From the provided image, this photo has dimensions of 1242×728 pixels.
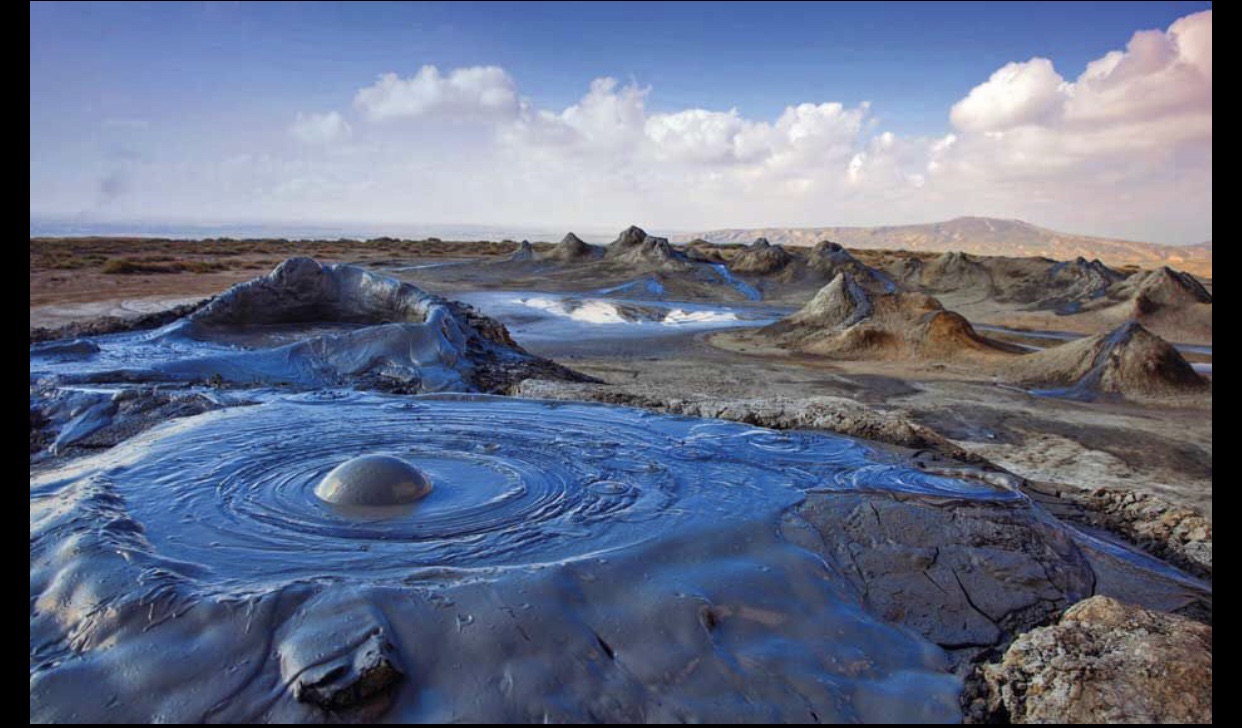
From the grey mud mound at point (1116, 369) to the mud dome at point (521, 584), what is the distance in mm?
8608

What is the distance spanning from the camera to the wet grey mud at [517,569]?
226 centimetres

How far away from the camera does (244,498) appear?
12.1 ft

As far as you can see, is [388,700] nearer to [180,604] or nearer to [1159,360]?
[180,604]

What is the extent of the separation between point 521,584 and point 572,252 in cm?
2833

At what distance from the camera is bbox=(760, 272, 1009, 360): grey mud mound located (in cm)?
1377

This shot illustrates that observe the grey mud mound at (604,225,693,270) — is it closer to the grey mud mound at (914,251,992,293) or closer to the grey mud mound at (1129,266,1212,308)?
the grey mud mound at (914,251,992,293)

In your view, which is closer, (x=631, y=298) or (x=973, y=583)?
(x=973, y=583)

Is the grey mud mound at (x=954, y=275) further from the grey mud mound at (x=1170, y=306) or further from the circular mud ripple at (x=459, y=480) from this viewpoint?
the circular mud ripple at (x=459, y=480)

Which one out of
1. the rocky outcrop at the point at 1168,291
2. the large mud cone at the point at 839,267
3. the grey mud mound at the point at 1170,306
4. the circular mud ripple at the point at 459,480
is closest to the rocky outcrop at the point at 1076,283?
the grey mud mound at the point at 1170,306

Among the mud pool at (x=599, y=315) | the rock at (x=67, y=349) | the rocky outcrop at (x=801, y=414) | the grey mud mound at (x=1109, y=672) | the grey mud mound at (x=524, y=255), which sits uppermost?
the grey mud mound at (x=524, y=255)

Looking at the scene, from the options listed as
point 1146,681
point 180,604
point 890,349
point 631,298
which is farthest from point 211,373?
point 631,298

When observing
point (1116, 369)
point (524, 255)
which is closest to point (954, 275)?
point (524, 255)

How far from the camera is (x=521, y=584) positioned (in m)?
2.74

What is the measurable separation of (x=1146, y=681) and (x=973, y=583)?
0.87 metres
